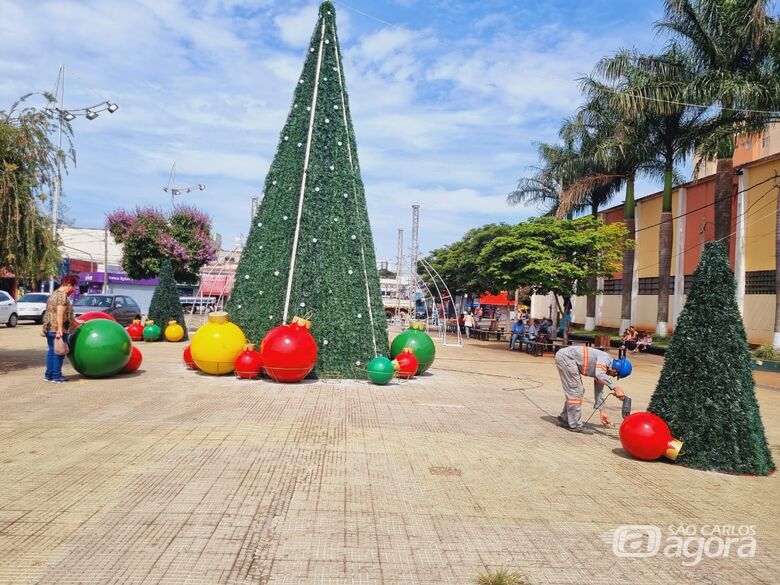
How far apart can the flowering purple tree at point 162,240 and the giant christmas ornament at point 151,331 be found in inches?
275

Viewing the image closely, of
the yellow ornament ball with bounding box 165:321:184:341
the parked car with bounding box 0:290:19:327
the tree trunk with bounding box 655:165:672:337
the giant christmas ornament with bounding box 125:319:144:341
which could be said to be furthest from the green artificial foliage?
the tree trunk with bounding box 655:165:672:337

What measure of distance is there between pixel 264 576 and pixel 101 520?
1.52 m

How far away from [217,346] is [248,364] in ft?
2.26

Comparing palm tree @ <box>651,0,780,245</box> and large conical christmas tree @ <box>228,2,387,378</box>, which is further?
palm tree @ <box>651,0,780,245</box>

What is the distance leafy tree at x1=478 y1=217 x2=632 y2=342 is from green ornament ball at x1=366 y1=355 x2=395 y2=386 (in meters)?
11.9

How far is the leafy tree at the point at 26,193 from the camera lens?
10570mm

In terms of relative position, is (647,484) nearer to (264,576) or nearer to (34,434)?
(264,576)

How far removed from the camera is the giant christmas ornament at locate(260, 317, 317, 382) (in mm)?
10453

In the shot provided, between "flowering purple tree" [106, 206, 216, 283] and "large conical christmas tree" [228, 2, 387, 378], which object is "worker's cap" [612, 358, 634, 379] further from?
"flowering purple tree" [106, 206, 216, 283]

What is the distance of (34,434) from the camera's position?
6797 millimetres

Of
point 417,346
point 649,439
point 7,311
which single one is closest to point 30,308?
point 7,311

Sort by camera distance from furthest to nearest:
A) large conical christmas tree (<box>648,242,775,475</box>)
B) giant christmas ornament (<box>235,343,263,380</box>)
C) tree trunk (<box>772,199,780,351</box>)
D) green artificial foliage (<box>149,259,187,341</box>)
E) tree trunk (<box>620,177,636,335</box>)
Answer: tree trunk (<box>620,177,636,335</box>)
tree trunk (<box>772,199,780,351</box>)
green artificial foliage (<box>149,259,187,341</box>)
giant christmas ornament (<box>235,343,263,380</box>)
large conical christmas tree (<box>648,242,775,475</box>)

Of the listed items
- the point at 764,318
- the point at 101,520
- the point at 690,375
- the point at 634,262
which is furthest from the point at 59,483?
the point at 634,262

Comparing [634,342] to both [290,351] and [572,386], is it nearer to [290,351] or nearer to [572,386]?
[572,386]
